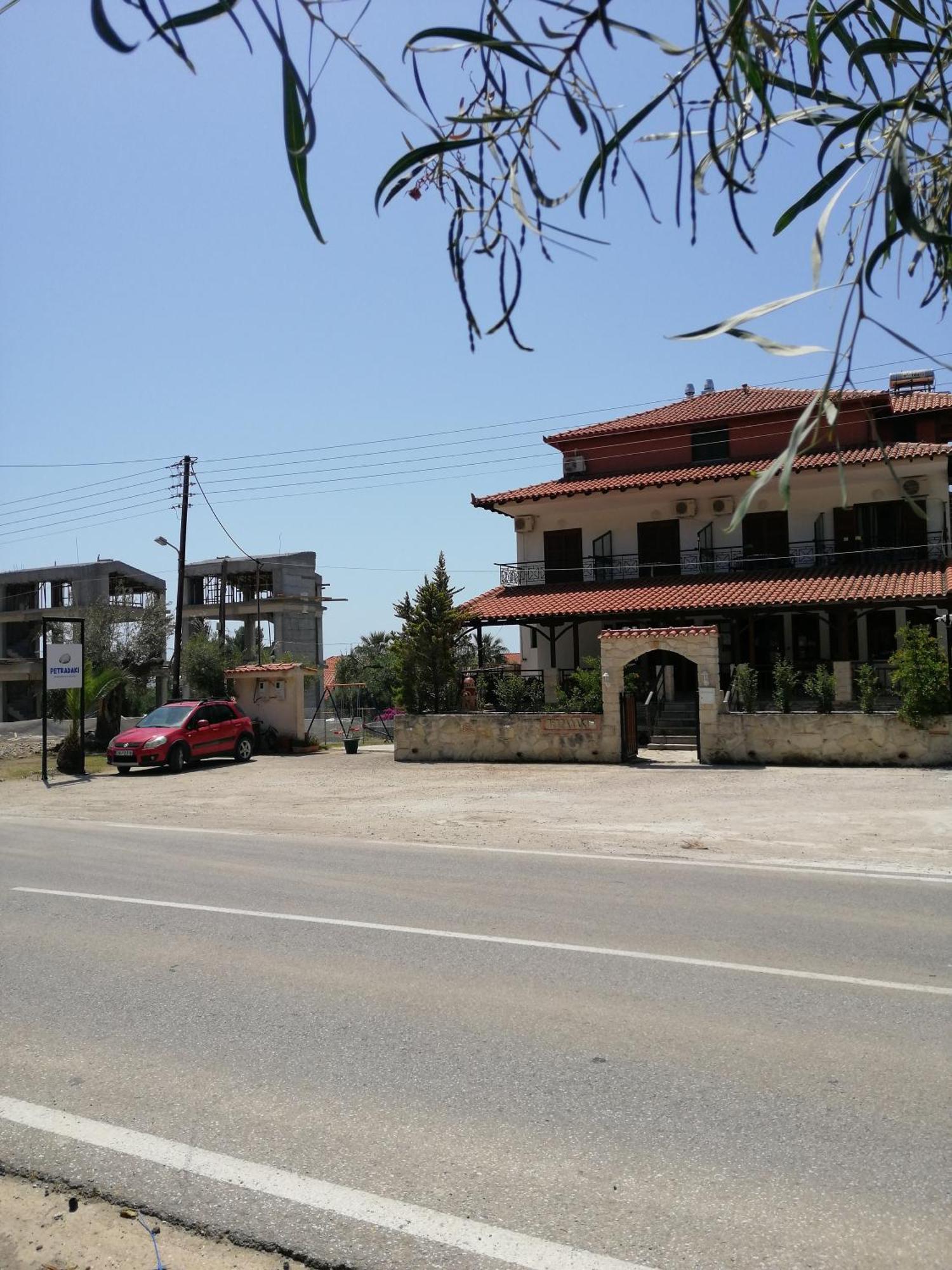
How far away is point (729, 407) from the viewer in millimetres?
35281

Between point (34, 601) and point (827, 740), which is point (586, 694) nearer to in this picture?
point (827, 740)

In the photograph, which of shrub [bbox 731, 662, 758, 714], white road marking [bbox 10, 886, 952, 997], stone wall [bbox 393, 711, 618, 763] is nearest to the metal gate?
stone wall [bbox 393, 711, 618, 763]

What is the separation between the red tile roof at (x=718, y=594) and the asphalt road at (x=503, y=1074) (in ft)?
64.7

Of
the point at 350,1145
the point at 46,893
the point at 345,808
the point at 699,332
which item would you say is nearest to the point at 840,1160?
the point at 350,1145

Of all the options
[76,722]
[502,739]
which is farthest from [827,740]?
[76,722]

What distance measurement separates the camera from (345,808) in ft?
55.4

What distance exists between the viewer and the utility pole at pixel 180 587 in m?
33.5

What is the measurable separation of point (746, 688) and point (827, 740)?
8.15ft

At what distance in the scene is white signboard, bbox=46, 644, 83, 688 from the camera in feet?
80.2

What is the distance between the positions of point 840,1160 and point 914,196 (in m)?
3.39

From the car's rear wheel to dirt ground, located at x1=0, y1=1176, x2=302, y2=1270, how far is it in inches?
872

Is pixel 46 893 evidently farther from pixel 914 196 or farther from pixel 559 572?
pixel 559 572

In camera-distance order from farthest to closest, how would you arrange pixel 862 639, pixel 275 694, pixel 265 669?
pixel 862 639 → pixel 275 694 → pixel 265 669

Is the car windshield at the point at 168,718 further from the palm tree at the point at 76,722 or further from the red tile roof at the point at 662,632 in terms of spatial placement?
the red tile roof at the point at 662,632
